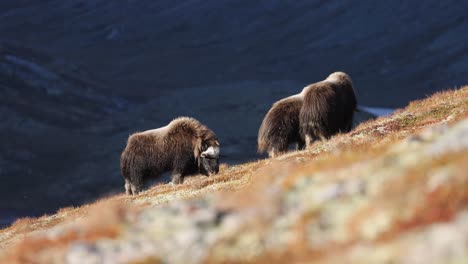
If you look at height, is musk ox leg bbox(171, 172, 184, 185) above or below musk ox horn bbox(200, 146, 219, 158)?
below

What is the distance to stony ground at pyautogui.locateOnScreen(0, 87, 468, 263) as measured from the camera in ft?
23.4

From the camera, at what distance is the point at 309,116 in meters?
29.0

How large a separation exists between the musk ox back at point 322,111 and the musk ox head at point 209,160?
13.6 ft

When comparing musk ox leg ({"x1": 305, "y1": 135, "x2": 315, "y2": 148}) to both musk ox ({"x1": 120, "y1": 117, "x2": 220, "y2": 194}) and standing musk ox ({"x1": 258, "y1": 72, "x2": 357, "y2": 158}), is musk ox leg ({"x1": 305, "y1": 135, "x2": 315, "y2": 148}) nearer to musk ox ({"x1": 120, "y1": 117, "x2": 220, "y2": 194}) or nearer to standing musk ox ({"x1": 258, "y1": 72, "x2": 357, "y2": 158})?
standing musk ox ({"x1": 258, "y1": 72, "x2": 357, "y2": 158})

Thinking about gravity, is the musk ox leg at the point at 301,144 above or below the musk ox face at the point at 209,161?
below

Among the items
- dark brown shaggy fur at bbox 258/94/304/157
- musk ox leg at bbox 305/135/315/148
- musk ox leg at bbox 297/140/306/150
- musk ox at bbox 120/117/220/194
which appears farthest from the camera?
musk ox leg at bbox 297/140/306/150

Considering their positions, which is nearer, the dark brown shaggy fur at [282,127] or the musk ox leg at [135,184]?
the musk ox leg at [135,184]

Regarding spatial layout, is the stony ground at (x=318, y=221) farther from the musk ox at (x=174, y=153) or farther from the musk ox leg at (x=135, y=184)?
the musk ox leg at (x=135, y=184)

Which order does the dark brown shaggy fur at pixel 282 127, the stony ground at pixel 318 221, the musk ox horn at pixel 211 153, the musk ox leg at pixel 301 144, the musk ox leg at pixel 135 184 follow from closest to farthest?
the stony ground at pixel 318 221, the musk ox horn at pixel 211 153, the musk ox leg at pixel 135 184, the dark brown shaggy fur at pixel 282 127, the musk ox leg at pixel 301 144

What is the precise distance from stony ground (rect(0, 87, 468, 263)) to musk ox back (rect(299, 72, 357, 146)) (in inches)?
710

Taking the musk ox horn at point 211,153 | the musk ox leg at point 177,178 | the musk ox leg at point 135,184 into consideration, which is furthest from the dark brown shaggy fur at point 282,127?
the musk ox leg at point 135,184

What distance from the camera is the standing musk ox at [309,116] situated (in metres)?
29.0

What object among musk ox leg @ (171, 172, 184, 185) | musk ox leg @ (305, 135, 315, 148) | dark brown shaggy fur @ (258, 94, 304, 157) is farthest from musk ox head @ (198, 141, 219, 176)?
musk ox leg @ (305, 135, 315, 148)

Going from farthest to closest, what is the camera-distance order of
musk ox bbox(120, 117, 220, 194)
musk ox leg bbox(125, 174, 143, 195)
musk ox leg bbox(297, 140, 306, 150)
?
musk ox leg bbox(297, 140, 306, 150) < musk ox leg bbox(125, 174, 143, 195) < musk ox bbox(120, 117, 220, 194)
